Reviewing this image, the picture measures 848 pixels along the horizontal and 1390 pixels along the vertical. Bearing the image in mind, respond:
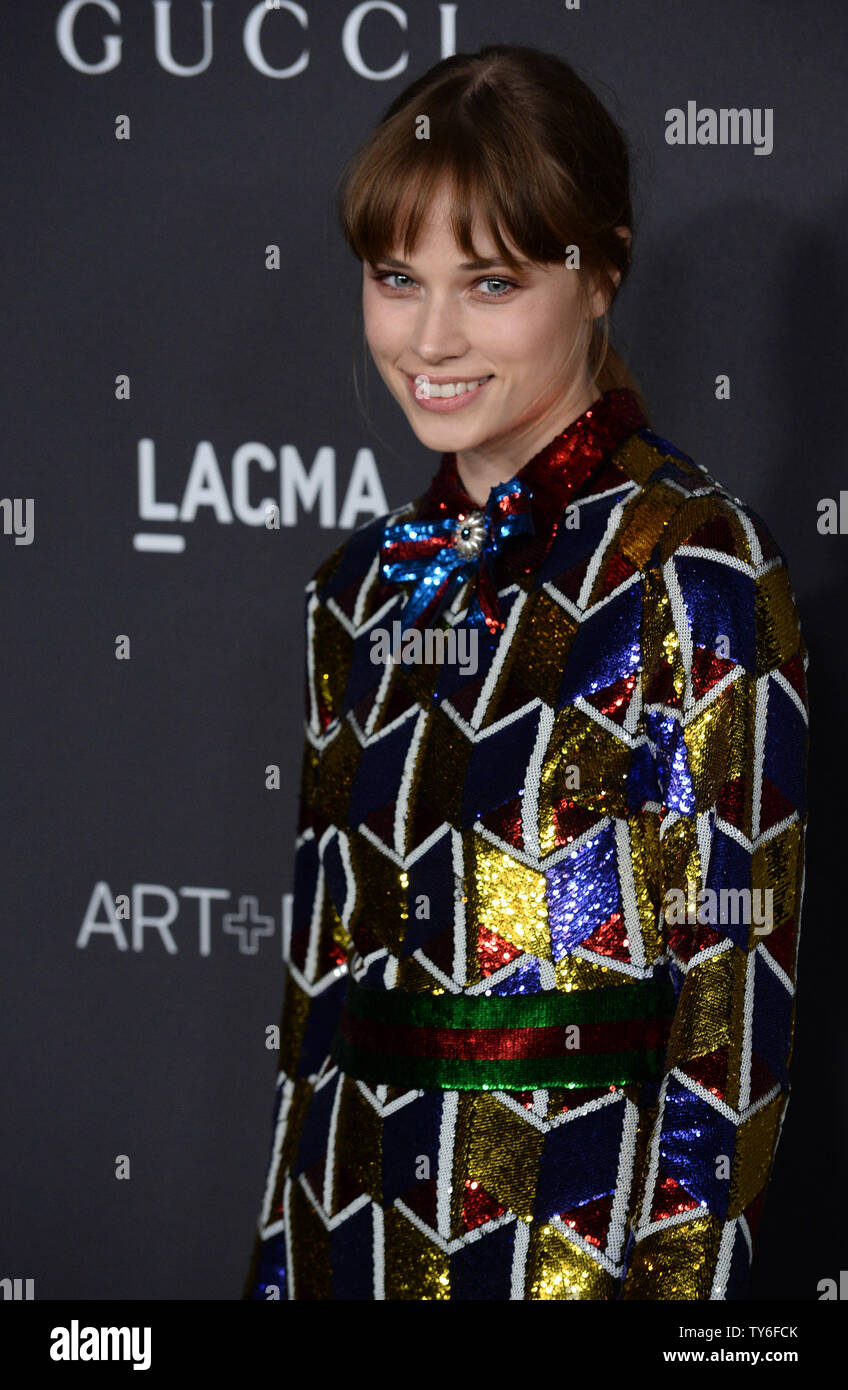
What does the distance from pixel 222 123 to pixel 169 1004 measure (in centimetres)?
109

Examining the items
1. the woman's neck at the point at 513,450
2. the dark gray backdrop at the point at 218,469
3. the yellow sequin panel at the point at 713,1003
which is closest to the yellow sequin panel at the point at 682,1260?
the yellow sequin panel at the point at 713,1003

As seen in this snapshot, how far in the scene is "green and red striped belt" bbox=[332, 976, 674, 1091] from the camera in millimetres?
1187

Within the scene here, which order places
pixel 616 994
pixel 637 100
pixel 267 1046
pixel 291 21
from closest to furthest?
pixel 616 994, pixel 637 100, pixel 291 21, pixel 267 1046

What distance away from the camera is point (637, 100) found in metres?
1.77

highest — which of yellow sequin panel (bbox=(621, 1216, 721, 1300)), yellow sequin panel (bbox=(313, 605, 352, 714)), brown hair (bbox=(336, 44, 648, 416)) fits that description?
brown hair (bbox=(336, 44, 648, 416))

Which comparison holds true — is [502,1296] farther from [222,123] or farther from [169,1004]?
[222,123]

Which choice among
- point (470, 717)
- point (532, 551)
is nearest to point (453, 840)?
point (470, 717)

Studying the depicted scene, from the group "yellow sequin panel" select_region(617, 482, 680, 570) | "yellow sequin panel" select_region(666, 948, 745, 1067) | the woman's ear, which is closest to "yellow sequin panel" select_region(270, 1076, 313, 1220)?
"yellow sequin panel" select_region(666, 948, 745, 1067)

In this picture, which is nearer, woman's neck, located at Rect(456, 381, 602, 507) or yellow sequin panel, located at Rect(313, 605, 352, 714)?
woman's neck, located at Rect(456, 381, 602, 507)

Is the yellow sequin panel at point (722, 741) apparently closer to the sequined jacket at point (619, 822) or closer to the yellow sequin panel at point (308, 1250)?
the sequined jacket at point (619, 822)

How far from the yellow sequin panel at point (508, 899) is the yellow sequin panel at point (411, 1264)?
0.79ft

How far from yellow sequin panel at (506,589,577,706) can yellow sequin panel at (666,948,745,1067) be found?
223 mm

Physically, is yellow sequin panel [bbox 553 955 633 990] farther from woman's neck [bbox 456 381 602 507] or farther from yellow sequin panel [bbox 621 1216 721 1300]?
woman's neck [bbox 456 381 602 507]

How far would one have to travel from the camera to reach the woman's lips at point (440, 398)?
1.24m
